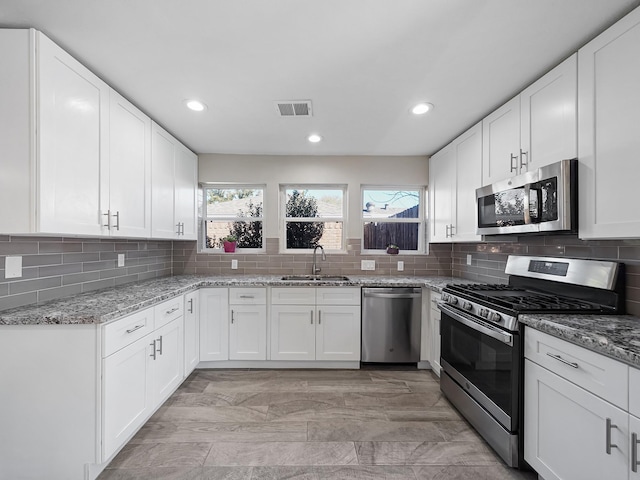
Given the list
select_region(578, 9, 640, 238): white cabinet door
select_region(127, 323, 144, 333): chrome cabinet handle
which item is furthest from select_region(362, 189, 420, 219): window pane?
select_region(127, 323, 144, 333): chrome cabinet handle

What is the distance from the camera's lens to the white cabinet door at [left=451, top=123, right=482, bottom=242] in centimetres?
262

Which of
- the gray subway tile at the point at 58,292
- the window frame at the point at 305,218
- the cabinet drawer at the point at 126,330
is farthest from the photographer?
the window frame at the point at 305,218

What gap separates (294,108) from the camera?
2.40 metres

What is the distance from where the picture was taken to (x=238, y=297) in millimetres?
3123

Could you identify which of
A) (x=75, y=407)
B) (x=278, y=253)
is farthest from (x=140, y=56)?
(x=278, y=253)

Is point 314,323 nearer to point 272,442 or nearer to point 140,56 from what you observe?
point 272,442

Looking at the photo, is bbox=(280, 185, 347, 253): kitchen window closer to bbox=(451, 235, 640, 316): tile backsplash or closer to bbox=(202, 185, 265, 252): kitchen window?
bbox=(202, 185, 265, 252): kitchen window

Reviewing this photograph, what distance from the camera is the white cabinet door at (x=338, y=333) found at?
3.14 m

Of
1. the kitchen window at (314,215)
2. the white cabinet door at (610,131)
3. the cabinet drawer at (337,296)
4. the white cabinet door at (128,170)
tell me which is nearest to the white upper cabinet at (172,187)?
the white cabinet door at (128,170)

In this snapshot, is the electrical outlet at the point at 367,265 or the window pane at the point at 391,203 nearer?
the electrical outlet at the point at 367,265

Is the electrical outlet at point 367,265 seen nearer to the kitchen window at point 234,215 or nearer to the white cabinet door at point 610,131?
the kitchen window at point 234,215

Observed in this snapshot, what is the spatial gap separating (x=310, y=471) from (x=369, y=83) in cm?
239

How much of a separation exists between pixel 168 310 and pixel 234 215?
1.68 m

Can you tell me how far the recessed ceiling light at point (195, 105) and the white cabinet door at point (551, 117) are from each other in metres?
2.27
